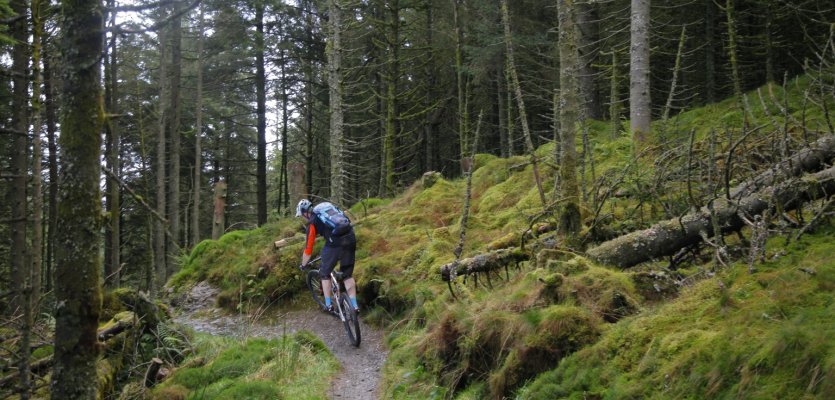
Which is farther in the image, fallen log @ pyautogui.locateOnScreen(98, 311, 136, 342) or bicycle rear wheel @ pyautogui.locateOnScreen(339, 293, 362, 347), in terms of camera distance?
bicycle rear wheel @ pyautogui.locateOnScreen(339, 293, 362, 347)

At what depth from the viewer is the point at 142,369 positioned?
25.4 ft

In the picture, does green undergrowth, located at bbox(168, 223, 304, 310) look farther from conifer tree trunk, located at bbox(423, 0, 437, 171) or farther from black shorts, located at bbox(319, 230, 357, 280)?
conifer tree trunk, located at bbox(423, 0, 437, 171)

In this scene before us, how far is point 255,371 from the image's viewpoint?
707 cm

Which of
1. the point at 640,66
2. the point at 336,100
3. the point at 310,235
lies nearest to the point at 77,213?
the point at 310,235

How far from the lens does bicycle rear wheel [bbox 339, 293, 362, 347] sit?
8.32m

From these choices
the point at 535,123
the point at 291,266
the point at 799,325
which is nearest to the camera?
the point at 799,325

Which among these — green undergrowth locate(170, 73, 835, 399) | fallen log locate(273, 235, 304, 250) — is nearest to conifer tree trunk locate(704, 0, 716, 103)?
green undergrowth locate(170, 73, 835, 399)

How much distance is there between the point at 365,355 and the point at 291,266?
3.93m

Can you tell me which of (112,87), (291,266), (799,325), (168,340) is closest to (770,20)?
(291,266)

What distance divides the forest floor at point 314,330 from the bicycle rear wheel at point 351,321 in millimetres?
163

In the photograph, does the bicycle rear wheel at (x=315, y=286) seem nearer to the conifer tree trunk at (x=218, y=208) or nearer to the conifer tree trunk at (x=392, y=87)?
the conifer tree trunk at (x=218, y=208)

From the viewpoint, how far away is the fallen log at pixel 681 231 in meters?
4.75

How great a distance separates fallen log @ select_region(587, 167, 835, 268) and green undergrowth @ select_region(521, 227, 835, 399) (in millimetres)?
587

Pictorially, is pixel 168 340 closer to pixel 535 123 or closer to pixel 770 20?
pixel 770 20
